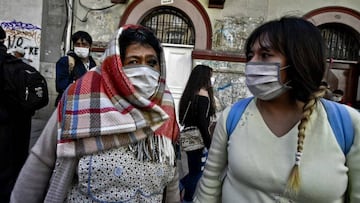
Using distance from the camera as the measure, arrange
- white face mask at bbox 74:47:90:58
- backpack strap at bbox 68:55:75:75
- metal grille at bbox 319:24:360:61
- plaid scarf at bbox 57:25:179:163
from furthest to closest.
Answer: metal grille at bbox 319:24:360:61 < white face mask at bbox 74:47:90:58 < backpack strap at bbox 68:55:75:75 < plaid scarf at bbox 57:25:179:163

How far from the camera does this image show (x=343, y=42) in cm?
1047

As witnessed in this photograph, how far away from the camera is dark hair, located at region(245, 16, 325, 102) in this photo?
5.99 feet

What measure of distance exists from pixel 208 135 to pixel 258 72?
296 cm

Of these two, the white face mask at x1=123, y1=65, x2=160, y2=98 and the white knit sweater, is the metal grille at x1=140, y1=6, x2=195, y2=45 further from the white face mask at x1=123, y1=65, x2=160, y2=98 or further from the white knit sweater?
the white knit sweater

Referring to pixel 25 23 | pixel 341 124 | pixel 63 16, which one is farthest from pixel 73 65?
pixel 25 23

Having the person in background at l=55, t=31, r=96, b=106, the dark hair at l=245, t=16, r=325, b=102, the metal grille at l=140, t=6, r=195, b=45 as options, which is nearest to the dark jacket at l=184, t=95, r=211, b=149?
the person in background at l=55, t=31, r=96, b=106

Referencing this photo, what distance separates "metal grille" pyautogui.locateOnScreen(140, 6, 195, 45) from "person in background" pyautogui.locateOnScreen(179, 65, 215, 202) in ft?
17.1

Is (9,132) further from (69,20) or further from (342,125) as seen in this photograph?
(69,20)

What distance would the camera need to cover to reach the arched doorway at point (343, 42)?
10047 mm

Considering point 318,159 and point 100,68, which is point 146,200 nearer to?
point 100,68

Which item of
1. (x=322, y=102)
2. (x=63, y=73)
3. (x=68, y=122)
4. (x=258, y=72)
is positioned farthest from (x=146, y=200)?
(x=63, y=73)

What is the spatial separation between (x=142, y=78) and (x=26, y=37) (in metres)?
9.34

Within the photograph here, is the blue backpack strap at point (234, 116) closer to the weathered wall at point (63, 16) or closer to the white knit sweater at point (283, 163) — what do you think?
the white knit sweater at point (283, 163)

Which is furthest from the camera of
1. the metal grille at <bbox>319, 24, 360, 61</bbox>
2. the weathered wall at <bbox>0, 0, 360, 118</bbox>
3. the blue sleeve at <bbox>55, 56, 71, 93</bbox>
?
the metal grille at <bbox>319, 24, 360, 61</bbox>
